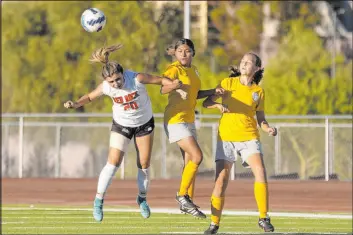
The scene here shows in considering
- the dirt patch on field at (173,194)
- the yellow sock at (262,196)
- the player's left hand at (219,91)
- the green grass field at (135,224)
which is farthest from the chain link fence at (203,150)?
the player's left hand at (219,91)

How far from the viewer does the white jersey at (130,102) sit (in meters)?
18.1

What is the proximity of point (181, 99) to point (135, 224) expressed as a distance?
13.5ft

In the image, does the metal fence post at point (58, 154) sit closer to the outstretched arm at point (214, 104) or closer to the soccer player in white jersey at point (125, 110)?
the soccer player in white jersey at point (125, 110)

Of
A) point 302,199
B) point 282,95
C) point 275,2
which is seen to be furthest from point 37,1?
point 302,199

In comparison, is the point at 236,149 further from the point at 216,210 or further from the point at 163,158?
the point at 163,158

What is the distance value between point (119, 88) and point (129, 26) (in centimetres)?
4124

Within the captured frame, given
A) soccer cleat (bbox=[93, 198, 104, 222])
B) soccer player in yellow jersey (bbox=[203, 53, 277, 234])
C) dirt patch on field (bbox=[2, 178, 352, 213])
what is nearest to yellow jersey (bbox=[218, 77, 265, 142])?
soccer player in yellow jersey (bbox=[203, 53, 277, 234])

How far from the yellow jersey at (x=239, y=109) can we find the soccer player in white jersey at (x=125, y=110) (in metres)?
0.82

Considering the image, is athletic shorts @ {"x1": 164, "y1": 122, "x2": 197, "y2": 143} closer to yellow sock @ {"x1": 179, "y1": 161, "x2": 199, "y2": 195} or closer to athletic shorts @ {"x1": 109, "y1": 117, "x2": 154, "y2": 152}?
yellow sock @ {"x1": 179, "y1": 161, "x2": 199, "y2": 195}

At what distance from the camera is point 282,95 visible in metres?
47.7

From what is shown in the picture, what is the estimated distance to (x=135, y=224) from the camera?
22.7 meters

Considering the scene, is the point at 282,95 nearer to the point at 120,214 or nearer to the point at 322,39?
the point at 322,39

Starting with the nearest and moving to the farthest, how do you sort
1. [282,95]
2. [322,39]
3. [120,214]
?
[120,214], [282,95], [322,39]

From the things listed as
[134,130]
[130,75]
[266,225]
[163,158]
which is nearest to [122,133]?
[134,130]
